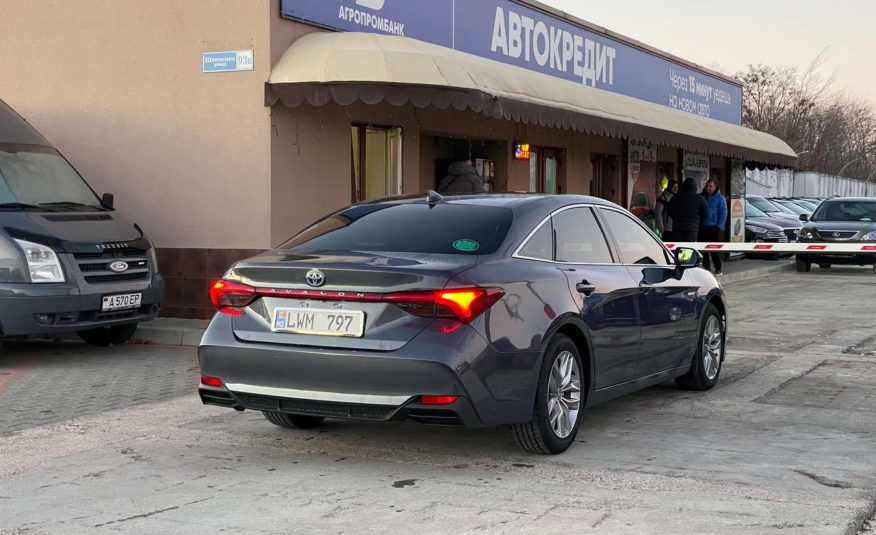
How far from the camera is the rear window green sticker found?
6.05 m

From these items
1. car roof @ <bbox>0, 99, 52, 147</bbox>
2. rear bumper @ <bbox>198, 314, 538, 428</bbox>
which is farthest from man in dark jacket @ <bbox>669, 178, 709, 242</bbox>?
rear bumper @ <bbox>198, 314, 538, 428</bbox>

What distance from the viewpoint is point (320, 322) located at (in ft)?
18.8

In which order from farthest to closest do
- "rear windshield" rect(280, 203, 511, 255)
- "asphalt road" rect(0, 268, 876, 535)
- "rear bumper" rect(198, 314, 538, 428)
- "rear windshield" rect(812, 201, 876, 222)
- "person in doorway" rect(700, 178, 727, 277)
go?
"rear windshield" rect(812, 201, 876, 222), "person in doorway" rect(700, 178, 727, 277), "rear windshield" rect(280, 203, 511, 255), "rear bumper" rect(198, 314, 538, 428), "asphalt road" rect(0, 268, 876, 535)

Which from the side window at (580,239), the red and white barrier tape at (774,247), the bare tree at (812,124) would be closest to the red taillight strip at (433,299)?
the side window at (580,239)

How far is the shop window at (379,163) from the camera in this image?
14727 millimetres

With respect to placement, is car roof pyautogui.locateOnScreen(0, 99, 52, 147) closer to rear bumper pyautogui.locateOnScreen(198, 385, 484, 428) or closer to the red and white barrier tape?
rear bumper pyautogui.locateOnScreen(198, 385, 484, 428)

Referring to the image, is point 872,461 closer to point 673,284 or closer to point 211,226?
point 673,284

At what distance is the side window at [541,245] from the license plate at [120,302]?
5.34 m

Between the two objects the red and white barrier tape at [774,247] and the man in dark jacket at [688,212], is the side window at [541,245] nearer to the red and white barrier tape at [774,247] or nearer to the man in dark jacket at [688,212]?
the red and white barrier tape at [774,247]

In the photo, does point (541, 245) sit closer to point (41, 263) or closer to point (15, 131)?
point (41, 263)

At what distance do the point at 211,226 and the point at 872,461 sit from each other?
8591mm

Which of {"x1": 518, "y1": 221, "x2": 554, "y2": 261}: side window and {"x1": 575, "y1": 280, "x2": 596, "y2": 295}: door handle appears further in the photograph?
{"x1": 575, "y1": 280, "x2": 596, "y2": 295}: door handle

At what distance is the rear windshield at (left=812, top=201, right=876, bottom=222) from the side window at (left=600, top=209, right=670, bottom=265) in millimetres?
18118

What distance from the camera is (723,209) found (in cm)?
2253
